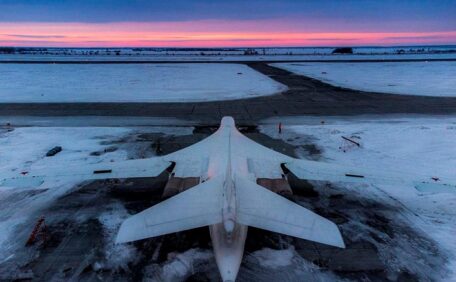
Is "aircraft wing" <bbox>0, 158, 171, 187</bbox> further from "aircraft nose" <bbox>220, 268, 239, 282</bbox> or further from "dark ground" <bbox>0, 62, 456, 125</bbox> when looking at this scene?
"dark ground" <bbox>0, 62, 456, 125</bbox>

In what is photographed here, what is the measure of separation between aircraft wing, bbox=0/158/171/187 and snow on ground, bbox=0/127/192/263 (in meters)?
1.71

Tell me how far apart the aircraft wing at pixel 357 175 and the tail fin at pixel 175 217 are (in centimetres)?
813

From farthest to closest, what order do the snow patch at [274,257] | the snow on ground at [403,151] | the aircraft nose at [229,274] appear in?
the snow on ground at [403,151] → the snow patch at [274,257] → the aircraft nose at [229,274]

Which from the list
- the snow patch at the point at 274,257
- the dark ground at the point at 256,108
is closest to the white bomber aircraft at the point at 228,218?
the snow patch at the point at 274,257

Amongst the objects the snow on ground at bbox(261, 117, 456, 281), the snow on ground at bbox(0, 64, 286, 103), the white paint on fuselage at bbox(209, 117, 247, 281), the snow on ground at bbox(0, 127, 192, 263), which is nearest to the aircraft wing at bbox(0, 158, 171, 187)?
the snow on ground at bbox(0, 127, 192, 263)

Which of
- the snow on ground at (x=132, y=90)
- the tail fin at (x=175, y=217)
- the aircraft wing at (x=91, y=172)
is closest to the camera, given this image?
the tail fin at (x=175, y=217)

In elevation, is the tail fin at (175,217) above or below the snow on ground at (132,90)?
above

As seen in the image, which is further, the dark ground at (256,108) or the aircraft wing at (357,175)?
the dark ground at (256,108)

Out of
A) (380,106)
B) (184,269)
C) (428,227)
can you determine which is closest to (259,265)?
(184,269)

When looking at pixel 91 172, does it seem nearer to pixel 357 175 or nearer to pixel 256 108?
pixel 357 175

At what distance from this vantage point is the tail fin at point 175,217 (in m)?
9.66

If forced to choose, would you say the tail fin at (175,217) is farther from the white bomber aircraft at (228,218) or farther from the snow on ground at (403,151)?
the snow on ground at (403,151)

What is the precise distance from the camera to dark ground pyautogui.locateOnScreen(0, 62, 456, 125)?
39.1 meters

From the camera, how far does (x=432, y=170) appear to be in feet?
72.0
